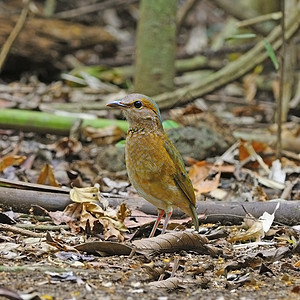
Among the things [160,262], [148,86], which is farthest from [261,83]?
[160,262]

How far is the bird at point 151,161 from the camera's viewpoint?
394 cm

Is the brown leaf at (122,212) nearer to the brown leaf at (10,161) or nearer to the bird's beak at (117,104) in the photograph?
the bird's beak at (117,104)

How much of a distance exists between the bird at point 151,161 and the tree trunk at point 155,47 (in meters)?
3.26

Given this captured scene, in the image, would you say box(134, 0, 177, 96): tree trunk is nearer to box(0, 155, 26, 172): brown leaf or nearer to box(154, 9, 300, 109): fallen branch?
box(154, 9, 300, 109): fallen branch

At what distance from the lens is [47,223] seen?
4.41 meters

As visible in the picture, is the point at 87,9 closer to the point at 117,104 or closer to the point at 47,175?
the point at 47,175

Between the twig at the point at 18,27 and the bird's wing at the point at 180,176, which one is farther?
the twig at the point at 18,27

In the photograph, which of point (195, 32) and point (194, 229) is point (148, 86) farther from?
point (195, 32)

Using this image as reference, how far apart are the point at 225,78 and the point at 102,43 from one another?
365 cm

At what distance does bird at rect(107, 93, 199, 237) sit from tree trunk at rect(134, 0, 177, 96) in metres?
3.26

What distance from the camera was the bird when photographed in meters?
3.94

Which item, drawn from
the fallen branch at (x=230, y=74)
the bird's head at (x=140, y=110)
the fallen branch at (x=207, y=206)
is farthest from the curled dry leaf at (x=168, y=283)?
the fallen branch at (x=230, y=74)

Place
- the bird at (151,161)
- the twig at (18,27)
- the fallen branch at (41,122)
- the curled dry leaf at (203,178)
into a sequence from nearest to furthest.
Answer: the bird at (151,161), the curled dry leaf at (203,178), the fallen branch at (41,122), the twig at (18,27)

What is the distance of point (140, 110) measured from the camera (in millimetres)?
4051
